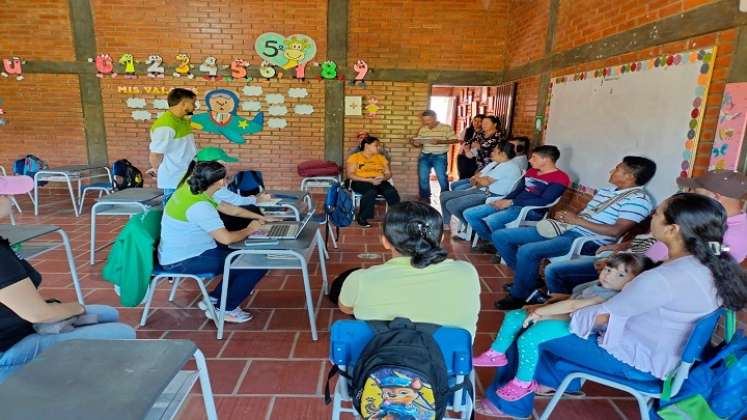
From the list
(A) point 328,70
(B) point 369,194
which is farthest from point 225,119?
(B) point 369,194

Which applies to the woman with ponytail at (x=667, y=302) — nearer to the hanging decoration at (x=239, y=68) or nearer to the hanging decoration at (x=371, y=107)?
the hanging decoration at (x=371, y=107)

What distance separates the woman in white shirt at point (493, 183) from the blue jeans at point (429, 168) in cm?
129

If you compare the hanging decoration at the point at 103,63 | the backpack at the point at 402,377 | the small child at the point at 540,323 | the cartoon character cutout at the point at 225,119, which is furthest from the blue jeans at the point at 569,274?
the hanging decoration at the point at 103,63

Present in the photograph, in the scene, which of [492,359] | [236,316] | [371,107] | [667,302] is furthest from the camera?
[371,107]

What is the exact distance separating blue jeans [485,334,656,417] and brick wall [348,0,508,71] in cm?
518

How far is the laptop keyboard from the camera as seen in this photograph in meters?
2.46

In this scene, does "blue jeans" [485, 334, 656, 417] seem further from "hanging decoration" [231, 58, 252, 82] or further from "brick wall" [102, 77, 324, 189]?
"hanging decoration" [231, 58, 252, 82]

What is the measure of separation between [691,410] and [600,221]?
4.95 feet

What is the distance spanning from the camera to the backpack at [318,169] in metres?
5.94

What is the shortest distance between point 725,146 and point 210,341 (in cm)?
299

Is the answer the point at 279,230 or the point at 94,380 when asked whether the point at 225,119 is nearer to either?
the point at 279,230

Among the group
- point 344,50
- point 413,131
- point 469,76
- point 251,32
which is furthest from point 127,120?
point 469,76

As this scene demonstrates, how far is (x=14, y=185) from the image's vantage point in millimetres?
1950

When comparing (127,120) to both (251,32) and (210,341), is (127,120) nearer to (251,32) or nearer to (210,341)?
(251,32)
